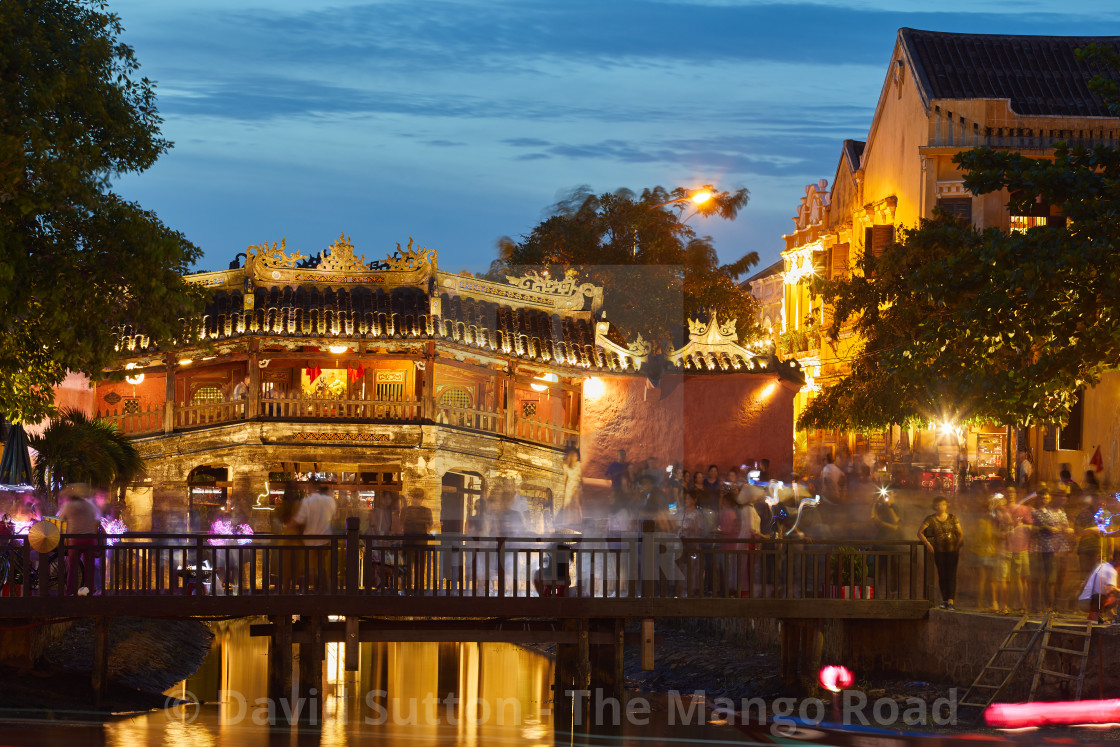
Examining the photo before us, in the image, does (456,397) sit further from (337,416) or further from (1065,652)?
(1065,652)

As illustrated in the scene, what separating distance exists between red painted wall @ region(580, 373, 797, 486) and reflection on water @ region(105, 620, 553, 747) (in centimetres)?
496

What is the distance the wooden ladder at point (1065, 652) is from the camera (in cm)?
1581

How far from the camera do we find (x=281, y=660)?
19406mm

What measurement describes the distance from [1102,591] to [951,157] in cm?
1906

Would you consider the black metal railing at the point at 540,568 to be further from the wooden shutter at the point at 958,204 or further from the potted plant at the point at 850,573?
the wooden shutter at the point at 958,204

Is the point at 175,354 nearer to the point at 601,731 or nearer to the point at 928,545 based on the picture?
the point at 601,731

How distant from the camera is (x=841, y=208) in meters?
41.4

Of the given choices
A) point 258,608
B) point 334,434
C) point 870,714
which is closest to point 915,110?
point 334,434

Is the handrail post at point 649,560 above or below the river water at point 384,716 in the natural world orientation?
above

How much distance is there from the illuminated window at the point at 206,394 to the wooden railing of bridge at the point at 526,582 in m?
11.4

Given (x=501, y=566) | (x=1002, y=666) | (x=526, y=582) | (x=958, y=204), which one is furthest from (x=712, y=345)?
(x=1002, y=666)

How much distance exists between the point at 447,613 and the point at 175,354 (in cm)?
1276

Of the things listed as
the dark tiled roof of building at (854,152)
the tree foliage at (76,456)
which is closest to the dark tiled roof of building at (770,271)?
the dark tiled roof of building at (854,152)

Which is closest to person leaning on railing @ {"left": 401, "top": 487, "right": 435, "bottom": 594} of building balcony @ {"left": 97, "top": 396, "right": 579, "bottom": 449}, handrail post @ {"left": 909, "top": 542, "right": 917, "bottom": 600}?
building balcony @ {"left": 97, "top": 396, "right": 579, "bottom": 449}
